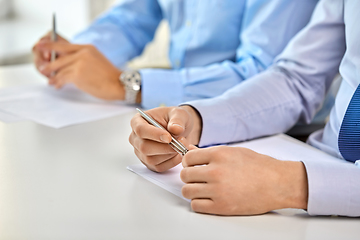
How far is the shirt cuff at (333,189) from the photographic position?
0.53 m

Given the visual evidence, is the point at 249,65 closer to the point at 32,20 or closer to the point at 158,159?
the point at 158,159

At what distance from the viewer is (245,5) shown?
1166 mm

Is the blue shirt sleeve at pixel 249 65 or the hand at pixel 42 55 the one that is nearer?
the blue shirt sleeve at pixel 249 65

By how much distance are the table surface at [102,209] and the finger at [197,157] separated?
0.05m

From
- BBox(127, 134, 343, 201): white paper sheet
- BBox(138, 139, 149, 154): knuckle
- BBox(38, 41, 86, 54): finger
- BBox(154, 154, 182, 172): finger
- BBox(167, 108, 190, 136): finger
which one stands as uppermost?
BBox(167, 108, 190, 136): finger

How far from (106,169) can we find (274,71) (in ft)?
1.46

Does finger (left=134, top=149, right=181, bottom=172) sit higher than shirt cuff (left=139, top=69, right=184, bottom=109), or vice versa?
finger (left=134, top=149, right=181, bottom=172)

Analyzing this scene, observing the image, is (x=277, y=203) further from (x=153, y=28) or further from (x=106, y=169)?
(x=153, y=28)

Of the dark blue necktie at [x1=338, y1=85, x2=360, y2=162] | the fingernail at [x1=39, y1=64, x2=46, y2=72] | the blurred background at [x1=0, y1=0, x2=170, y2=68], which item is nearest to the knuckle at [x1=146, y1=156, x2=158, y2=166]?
the dark blue necktie at [x1=338, y1=85, x2=360, y2=162]

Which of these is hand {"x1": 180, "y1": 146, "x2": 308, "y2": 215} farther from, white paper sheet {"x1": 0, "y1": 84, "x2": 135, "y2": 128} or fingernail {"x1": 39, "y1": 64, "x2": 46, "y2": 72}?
fingernail {"x1": 39, "y1": 64, "x2": 46, "y2": 72}

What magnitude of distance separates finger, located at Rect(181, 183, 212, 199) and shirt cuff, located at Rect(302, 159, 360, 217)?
0.13m

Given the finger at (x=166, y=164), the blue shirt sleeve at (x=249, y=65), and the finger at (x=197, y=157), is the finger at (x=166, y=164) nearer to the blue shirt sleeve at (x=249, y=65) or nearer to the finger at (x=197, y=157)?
the finger at (x=197, y=157)

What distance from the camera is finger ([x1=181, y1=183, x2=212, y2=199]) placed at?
1.72ft

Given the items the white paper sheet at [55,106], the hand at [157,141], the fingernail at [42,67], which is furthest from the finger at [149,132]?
the fingernail at [42,67]
